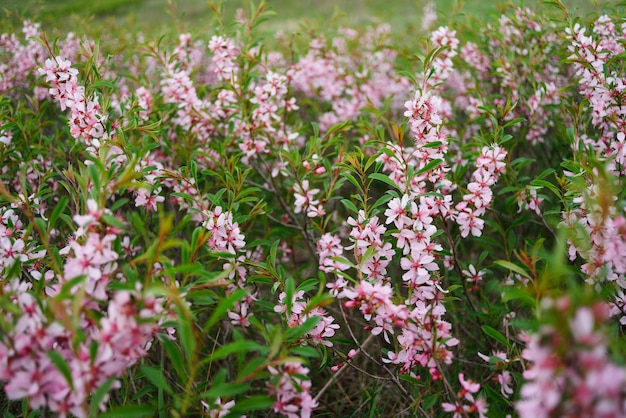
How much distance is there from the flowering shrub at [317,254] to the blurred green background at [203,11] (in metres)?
0.36

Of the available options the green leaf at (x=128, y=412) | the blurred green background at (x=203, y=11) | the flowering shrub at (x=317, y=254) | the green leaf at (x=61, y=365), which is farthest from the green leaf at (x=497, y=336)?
the blurred green background at (x=203, y=11)

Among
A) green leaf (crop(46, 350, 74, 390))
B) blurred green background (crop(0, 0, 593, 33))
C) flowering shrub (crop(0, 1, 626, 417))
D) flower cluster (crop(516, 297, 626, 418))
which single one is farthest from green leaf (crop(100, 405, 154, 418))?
blurred green background (crop(0, 0, 593, 33))

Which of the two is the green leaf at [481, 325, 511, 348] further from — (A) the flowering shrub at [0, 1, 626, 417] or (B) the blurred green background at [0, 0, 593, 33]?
(B) the blurred green background at [0, 0, 593, 33]

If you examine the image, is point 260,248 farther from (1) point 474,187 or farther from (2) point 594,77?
(2) point 594,77

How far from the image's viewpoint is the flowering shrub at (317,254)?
111 cm

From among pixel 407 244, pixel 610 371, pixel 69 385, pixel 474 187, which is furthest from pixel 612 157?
pixel 69 385

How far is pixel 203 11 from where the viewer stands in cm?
980

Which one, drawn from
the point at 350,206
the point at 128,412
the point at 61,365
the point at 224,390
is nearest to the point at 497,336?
the point at 350,206

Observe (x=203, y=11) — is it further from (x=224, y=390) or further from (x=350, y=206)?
(x=224, y=390)

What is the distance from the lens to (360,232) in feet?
5.57

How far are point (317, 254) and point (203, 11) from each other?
9.05 m

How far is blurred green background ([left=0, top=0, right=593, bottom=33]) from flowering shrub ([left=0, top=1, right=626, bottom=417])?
0.36 metres

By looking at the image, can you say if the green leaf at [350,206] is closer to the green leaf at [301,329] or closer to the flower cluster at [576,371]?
the green leaf at [301,329]

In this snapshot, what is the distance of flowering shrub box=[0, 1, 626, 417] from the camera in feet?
3.65
